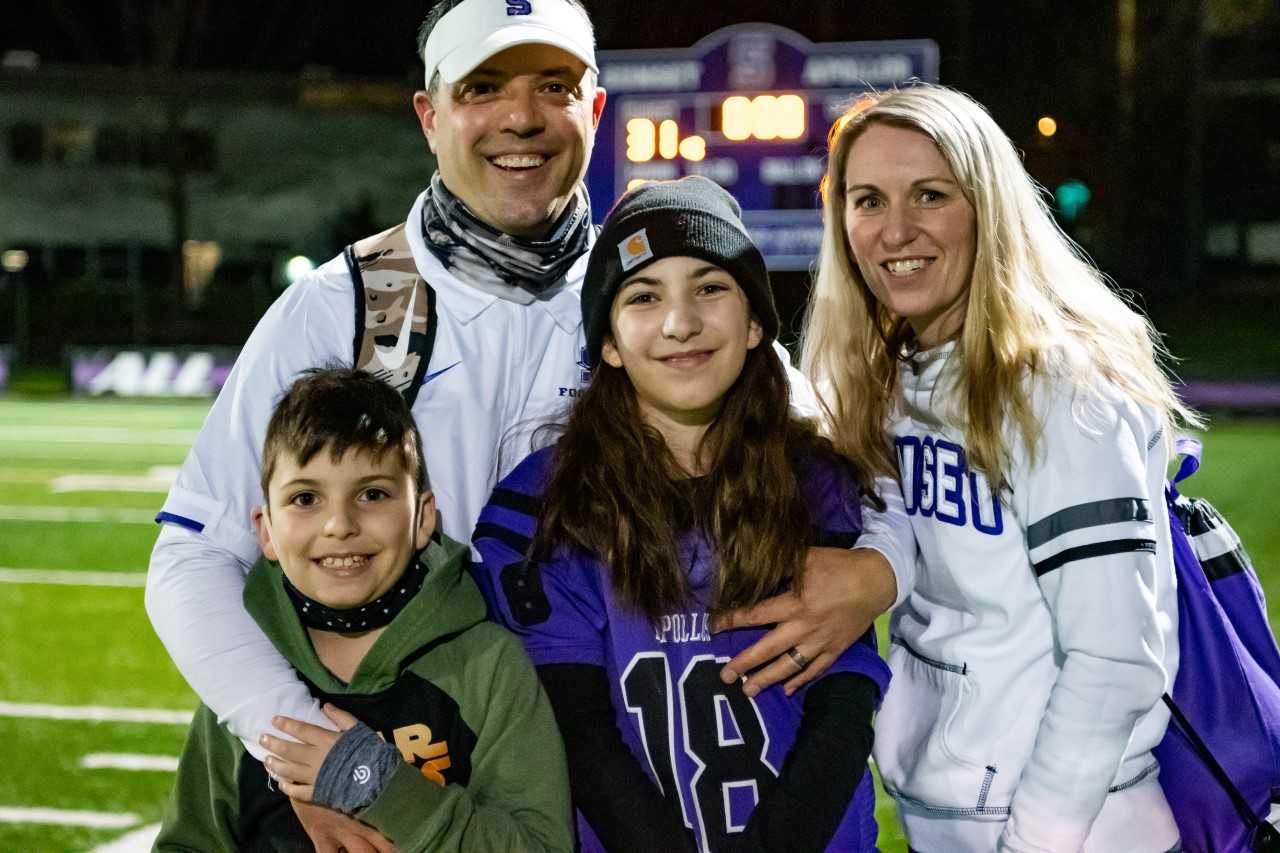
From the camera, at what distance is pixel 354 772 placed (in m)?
2.02

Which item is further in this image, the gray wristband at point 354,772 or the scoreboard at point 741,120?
the scoreboard at point 741,120

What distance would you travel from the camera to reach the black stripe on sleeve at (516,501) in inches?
87.1

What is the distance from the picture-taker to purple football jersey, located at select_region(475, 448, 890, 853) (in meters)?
2.11

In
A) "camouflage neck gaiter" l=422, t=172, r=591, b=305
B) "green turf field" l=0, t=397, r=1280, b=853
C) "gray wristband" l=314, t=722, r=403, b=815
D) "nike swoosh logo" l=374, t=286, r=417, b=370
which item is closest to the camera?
"gray wristband" l=314, t=722, r=403, b=815

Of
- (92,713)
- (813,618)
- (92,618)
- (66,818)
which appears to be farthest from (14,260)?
(813,618)

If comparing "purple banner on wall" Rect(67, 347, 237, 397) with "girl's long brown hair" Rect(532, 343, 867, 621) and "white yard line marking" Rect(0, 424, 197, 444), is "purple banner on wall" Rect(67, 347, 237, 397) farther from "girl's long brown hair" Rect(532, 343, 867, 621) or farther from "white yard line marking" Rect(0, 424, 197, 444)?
"girl's long brown hair" Rect(532, 343, 867, 621)

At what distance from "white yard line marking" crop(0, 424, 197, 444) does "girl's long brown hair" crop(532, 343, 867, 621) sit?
1318cm

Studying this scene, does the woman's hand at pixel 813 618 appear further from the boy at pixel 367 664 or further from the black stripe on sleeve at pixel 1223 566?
the black stripe on sleeve at pixel 1223 566

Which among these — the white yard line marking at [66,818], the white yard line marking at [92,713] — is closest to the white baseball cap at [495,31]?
the white yard line marking at [66,818]

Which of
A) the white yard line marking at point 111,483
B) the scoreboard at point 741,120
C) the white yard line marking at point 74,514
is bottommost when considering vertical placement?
the white yard line marking at point 74,514

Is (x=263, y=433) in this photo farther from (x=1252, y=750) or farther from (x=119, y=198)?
(x=119, y=198)

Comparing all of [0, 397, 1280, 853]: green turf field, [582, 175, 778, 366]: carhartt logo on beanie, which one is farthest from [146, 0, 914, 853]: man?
[0, 397, 1280, 853]: green turf field

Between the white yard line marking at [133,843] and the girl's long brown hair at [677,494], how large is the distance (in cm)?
257

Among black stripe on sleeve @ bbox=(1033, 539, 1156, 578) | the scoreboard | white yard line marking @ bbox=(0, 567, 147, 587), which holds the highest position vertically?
the scoreboard
